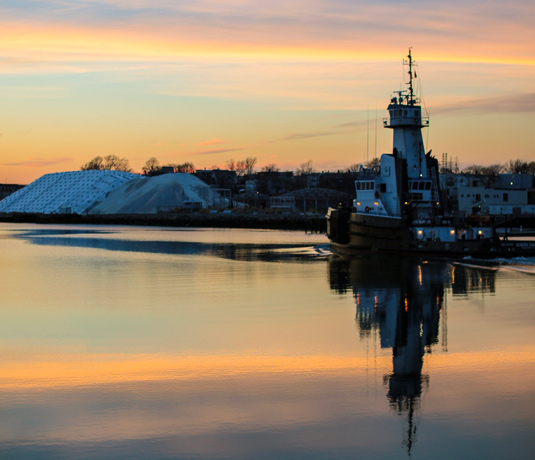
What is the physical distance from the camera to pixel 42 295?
28828 mm

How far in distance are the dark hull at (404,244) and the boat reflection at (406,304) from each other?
87 cm

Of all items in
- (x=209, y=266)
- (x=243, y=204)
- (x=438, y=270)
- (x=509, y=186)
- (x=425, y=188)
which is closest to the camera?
(x=438, y=270)

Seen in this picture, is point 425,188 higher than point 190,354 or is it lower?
higher

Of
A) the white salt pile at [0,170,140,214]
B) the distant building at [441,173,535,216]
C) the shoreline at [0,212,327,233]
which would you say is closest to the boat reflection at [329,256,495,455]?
the shoreline at [0,212,327,233]

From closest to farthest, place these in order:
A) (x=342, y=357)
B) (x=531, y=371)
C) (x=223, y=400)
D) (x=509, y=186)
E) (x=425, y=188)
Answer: (x=223, y=400) → (x=531, y=371) → (x=342, y=357) → (x=425, y=188) → (x=509, y=186)

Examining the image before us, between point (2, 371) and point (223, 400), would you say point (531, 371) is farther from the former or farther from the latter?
point (2, 371)

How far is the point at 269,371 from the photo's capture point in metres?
15.2

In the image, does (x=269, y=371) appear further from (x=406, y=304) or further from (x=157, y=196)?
(x=157, y=196)

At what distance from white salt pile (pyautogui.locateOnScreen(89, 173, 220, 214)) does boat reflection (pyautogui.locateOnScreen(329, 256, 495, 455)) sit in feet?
376

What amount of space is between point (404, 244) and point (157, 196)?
124 meters

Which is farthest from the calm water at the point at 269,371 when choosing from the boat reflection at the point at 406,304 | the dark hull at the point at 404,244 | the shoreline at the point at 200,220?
the shoreline at the point at 200,220

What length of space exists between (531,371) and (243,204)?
486 ft

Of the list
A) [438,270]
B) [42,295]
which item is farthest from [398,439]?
[438,270]

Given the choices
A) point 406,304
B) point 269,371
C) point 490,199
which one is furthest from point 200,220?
point 269,371
